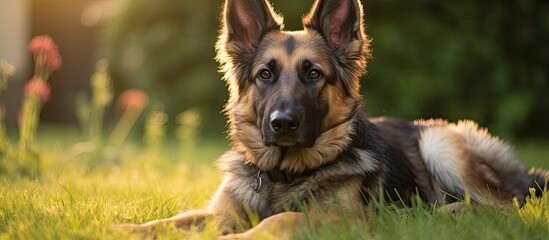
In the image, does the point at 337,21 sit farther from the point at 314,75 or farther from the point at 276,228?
the point at 276,228

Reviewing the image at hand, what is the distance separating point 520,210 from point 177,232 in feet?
7.03

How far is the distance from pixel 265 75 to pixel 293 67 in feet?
0.71

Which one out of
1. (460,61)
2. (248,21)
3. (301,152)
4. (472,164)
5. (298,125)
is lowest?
(472,164)

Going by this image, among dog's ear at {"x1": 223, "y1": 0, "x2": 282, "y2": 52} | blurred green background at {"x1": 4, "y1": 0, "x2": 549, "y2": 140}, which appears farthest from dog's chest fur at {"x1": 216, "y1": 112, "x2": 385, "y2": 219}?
blurred green background at {"x1": 4, "y1": 0, "x2": 549, "y2": 140}

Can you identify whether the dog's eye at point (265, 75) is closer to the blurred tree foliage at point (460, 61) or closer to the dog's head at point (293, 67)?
the dog's head at point (293, 67)

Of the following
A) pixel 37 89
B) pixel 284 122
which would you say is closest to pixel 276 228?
pixel 284 122

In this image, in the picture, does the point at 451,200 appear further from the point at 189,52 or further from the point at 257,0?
the point at 189,52

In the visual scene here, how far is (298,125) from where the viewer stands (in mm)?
4090

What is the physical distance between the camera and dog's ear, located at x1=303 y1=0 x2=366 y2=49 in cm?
464

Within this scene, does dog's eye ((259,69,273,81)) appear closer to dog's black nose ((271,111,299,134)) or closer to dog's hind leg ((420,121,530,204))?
dog's black nose ((271,111,299,134))

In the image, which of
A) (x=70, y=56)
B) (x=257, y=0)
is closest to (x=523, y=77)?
(x=257, y=0)

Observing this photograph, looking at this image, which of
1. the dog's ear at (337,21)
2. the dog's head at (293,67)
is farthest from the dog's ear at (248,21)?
the dog's ear at (337,21)

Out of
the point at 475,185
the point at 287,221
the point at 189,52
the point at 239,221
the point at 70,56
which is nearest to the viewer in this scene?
the point at 287,221

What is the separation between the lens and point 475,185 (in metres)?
5.27
